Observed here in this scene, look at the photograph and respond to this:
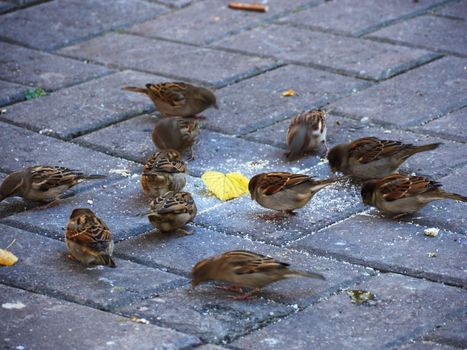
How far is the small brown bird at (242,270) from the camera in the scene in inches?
236

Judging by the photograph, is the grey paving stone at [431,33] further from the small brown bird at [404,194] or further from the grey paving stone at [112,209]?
the grey paving stone at [112,209]

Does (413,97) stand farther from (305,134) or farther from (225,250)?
(225,250)

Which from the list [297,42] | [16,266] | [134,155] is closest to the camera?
[16,266]

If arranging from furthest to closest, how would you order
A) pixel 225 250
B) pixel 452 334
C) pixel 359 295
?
pixel 225 250, pixel 359 295, pixel 452 334

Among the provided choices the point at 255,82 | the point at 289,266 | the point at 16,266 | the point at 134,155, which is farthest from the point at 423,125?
the point at 16,266

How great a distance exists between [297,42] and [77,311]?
4980 mm

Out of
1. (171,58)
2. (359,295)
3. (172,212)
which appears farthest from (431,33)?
(359,295)

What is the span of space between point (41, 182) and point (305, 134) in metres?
1.92

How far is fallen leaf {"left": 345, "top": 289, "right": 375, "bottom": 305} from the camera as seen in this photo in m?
6.04

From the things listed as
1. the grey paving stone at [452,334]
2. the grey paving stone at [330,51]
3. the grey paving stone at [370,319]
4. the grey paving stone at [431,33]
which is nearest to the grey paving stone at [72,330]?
the grey paving stone at [370,319]

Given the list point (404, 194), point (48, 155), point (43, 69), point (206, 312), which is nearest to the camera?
point (206, 312)

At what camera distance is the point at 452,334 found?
5609 millimetres

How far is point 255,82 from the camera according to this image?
9.45 meters

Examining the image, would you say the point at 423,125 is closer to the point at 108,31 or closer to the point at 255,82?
the point at 255,82
